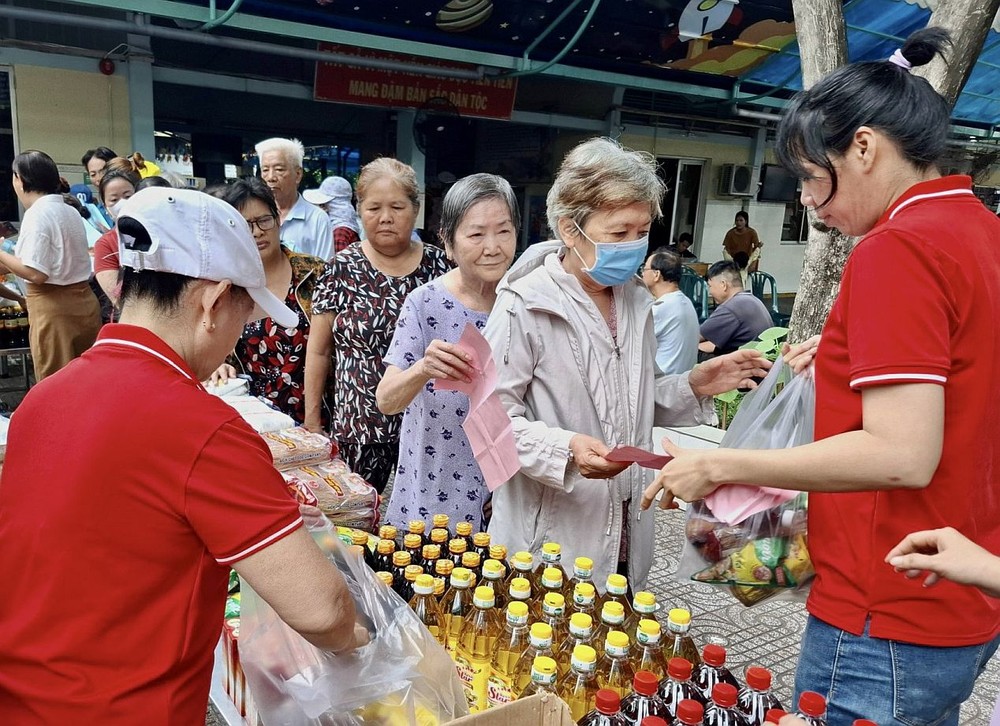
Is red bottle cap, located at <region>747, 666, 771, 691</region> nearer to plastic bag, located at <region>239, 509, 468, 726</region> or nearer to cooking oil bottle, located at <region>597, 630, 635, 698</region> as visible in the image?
cooking oil bottle, located at <region>597, 630, 635, 698</region>

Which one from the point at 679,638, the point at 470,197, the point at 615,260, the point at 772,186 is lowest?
the point at 679,638

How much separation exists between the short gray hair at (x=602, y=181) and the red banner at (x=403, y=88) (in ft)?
25.9

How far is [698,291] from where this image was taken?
28.0 ft

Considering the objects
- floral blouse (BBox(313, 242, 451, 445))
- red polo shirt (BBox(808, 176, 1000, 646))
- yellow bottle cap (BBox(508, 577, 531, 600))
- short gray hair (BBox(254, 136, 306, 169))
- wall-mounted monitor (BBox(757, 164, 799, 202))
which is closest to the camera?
red polo shirt (BBox(808, 176, 1000, 646))

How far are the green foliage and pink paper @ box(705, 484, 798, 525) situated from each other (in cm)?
328

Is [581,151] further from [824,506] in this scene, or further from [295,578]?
[295,578]

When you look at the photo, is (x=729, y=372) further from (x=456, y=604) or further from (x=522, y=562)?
(x=456, y=604)

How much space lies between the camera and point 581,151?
1854 millimetres

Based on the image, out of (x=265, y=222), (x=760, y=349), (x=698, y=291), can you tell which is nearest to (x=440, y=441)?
(x=265, y=222)

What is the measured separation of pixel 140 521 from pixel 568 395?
1077 mm

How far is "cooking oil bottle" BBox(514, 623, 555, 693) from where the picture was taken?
1291 mm

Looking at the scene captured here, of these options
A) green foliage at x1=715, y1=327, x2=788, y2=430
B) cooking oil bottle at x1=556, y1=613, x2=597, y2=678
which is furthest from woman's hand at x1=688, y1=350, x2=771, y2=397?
green foliage at x1=715, y1=327, x2=788, y2=430

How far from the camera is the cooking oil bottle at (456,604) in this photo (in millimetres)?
1496

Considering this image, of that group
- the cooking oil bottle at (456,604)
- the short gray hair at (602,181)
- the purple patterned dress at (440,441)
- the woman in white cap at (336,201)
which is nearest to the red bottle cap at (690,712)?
the cooking oil bottle at (456,604)
